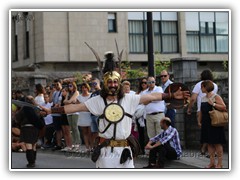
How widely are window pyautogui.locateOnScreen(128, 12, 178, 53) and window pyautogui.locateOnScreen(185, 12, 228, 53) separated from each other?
0.64 meters

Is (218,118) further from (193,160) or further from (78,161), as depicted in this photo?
(78,161)

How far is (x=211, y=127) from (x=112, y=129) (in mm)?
2695

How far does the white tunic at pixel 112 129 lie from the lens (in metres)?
8.49

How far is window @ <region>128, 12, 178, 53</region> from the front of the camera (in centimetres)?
2494

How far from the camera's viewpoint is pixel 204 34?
25.2 meters

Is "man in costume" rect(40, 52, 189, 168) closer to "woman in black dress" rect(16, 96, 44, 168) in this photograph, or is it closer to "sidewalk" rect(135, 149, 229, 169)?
"sidewalk" rect(135, 149, 229, 169)

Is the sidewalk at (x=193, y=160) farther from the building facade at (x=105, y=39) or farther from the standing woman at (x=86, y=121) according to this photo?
the building facade at (x=105, y=39)

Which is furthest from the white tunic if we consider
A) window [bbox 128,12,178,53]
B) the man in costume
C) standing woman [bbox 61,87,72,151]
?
window [bbox 128,12,178,53]

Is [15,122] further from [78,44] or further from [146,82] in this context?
[78,44]

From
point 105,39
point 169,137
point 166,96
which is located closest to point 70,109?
point 166,96

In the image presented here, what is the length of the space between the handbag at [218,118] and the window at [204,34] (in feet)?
41.5

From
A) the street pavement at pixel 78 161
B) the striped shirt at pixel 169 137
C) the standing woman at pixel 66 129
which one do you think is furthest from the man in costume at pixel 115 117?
the standing woman at pixel 66 129

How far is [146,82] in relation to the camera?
12852 mm
